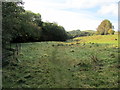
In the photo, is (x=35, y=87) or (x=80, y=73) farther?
(x=80, y=73)

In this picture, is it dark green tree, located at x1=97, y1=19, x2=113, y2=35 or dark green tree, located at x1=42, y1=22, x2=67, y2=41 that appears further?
dark green tree, located at x1=97, y1=19, x2=113, y2=35

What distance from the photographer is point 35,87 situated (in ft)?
30.9

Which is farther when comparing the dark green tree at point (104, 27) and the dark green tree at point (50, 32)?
the dark green tree at point (104, 27)

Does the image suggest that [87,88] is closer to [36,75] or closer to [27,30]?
[36,75]

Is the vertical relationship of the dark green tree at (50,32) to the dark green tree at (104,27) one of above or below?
below

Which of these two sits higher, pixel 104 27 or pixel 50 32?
pixel 104 27

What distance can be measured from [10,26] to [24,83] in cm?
674

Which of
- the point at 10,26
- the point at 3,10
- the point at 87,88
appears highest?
the point at 3,10

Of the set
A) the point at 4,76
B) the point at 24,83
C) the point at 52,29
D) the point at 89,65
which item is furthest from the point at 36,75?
the point at 52,29

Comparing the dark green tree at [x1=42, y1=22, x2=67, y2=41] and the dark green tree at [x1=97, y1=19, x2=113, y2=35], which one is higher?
the dark green tree at [x1=97, y1=19, x2=113, y2=35]

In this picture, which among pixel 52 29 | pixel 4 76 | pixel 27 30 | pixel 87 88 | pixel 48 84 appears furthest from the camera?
pixel 52 29

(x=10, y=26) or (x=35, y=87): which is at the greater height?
(x=10, y=26)

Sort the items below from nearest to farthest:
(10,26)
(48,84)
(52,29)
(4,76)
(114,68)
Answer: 1. (48,84)
2. (4,76)
3. (114,68)
4. (10,26)
5. (52,29)

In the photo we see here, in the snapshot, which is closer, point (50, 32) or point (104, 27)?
point (50, 32)
